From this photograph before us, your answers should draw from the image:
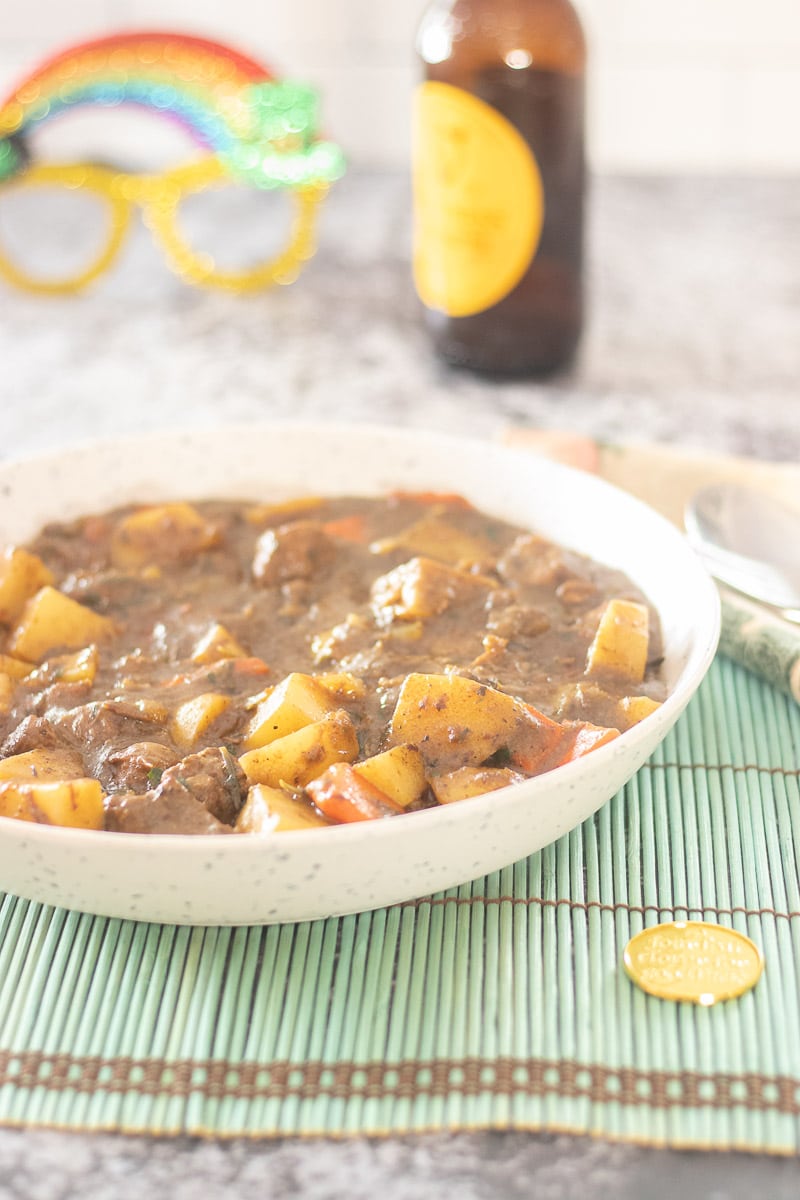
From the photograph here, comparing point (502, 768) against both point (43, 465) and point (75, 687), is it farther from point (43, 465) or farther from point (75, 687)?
point (43, 465)

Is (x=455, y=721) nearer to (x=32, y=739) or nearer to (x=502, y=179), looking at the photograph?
(x=32, y=739)

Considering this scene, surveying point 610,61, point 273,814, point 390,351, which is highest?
point 610,61

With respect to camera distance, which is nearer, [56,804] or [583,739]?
[56,804]

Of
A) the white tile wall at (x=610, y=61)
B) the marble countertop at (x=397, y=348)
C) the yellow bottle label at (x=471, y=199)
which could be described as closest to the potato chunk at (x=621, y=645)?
the marble countertop at (x=397, y=348)

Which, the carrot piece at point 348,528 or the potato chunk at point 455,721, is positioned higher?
the potato chunk at point 455,721

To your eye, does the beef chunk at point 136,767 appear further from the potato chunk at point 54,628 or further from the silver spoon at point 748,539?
Answer: the silver spoon at point 748,539

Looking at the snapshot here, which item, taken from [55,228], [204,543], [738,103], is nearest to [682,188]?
[738,103]

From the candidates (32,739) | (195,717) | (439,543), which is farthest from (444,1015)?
(439,543)
